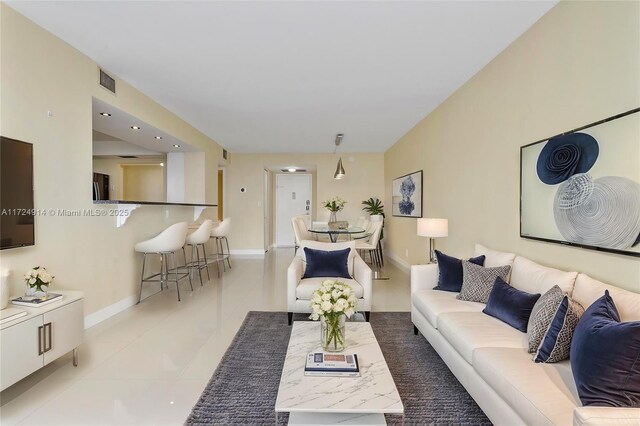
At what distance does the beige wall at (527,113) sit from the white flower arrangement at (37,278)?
3603 mm

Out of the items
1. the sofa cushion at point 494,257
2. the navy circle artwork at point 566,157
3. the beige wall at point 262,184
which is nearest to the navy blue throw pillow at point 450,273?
the sofa cushion at point 494,257

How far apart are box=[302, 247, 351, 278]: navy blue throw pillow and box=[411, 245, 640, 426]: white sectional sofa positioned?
3.39ft

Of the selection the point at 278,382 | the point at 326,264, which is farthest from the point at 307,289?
the point at 278,382

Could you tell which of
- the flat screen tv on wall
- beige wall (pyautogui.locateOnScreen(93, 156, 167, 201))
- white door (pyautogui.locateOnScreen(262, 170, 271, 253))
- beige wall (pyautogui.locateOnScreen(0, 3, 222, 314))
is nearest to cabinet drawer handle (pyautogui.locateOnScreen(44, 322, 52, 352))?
beige wall (pyautogui.locateOnScreen(0, 3, 222, 314))

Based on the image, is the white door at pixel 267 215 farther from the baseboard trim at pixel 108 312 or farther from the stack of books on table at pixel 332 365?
the stack of books on table at pixel 332 365

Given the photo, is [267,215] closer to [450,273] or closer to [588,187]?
[450,273]

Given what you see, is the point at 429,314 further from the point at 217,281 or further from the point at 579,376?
the point at 217,281

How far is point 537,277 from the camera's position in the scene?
212 cm

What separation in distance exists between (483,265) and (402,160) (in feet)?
12.3

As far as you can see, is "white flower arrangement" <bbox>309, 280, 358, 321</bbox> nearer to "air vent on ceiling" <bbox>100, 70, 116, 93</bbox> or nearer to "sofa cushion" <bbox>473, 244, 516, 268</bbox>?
"sofa cushion" <bbox>473, 244, 516, 268</bbox>

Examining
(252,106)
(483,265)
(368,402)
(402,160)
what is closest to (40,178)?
(252,106)

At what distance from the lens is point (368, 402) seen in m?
1.40

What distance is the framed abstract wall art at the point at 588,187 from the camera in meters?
1.66

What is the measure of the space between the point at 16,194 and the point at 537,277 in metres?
3.68
